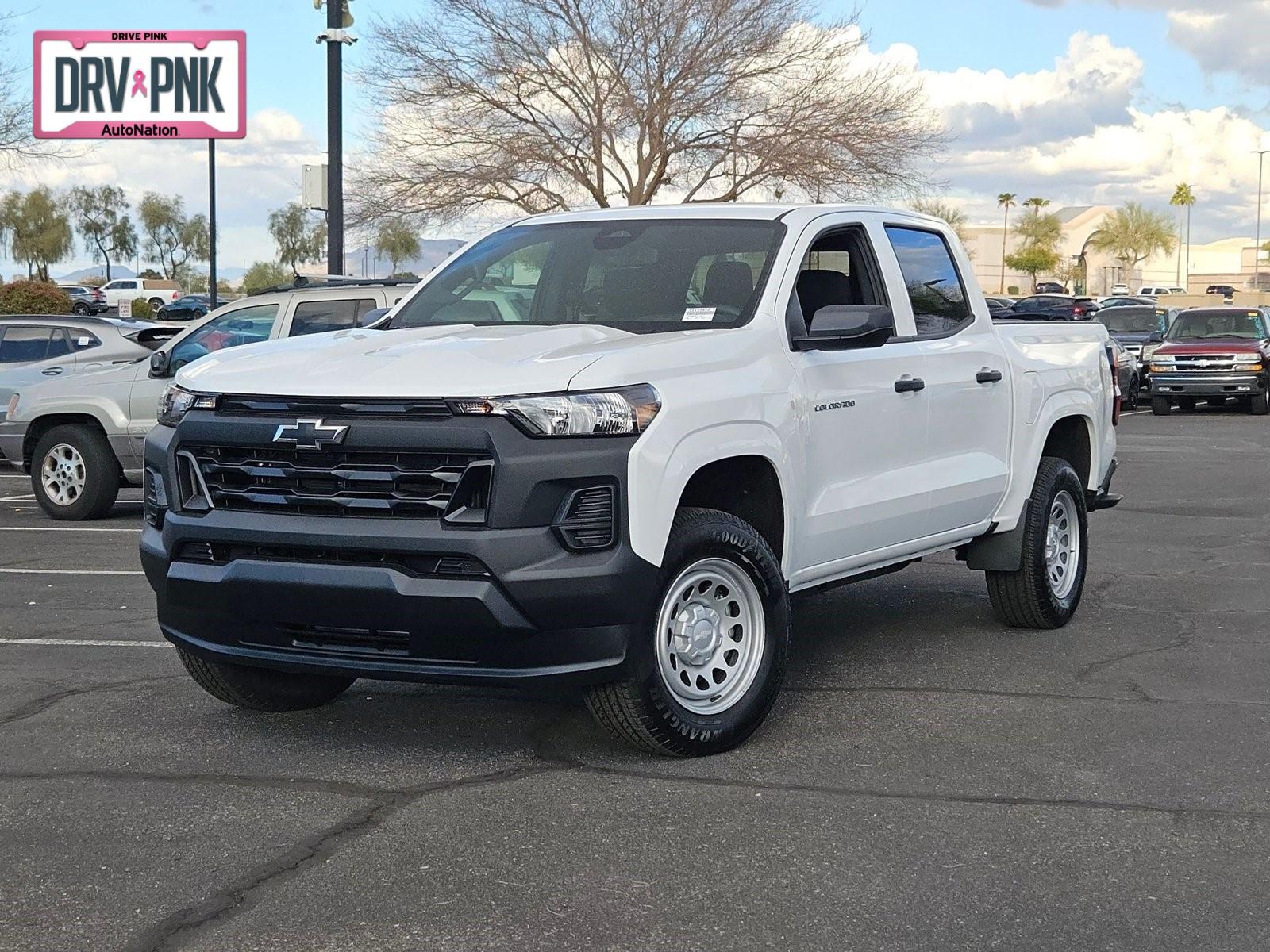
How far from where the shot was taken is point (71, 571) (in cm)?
1043

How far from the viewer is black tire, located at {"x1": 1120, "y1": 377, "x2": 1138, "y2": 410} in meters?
30.1

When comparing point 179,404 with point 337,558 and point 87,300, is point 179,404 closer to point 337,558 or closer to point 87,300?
point 337,558

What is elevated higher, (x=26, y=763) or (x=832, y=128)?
(x=832, y=128)

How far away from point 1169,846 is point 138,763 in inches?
132

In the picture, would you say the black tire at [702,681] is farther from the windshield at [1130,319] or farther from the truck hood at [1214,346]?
the windshield at [1130,319]

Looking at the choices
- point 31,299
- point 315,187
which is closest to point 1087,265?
point 31,299

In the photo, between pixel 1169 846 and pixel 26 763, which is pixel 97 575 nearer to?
pixel 26 763

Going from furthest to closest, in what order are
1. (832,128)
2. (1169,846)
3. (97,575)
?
(832,128) < (97,575) < (1169,846)

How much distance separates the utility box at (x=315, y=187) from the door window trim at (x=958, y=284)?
11.0 metres

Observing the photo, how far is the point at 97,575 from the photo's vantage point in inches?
402

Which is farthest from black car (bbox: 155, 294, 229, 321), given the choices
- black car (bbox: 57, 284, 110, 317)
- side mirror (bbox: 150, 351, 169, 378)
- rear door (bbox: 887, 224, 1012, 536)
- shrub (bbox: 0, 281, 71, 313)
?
rear door (bbox: 887, 224, 1012, 536)

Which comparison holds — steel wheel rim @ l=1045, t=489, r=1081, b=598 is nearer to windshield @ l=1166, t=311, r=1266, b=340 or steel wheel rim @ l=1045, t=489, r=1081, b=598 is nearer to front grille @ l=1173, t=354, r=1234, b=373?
front grille @ l=1173, t=354, r=1234, b=373

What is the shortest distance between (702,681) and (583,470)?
105 centimetres

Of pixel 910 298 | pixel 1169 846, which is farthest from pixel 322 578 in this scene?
pixel 910 298
